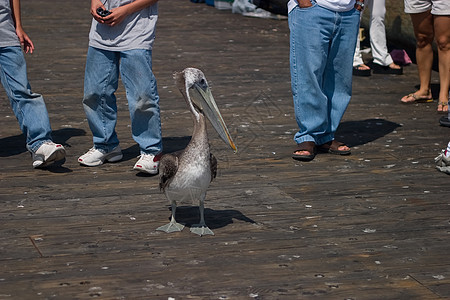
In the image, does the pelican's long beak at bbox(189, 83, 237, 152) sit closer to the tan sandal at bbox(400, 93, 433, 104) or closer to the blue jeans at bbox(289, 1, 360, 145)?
the blue jeans at bbox(289, 1, 360, 145)

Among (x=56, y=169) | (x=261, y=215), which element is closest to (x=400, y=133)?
(x=261, y=215)

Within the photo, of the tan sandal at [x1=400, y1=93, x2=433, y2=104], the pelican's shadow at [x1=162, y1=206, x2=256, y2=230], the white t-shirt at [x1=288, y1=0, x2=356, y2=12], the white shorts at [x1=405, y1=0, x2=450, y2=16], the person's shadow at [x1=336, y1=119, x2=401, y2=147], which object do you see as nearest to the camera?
the pelican's shadow at [x1=162, y1=206, x2=256, y2=230]

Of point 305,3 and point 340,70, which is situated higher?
point 305,3

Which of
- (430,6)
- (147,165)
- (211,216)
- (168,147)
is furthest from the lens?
(430,6)

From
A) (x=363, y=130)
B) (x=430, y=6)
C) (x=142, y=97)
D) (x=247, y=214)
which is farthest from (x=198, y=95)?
(x=430, y=6)

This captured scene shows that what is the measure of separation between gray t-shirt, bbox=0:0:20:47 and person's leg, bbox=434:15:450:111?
4.25 m

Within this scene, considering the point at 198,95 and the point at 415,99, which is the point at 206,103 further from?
the point at 415,99

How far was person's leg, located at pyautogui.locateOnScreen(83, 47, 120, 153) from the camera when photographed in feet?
20.6

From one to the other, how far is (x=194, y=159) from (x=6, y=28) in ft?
7.55

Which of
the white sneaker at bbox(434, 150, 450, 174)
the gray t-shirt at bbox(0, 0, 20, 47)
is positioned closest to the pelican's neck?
the gray t-shirt at bbox(0, 0, 20, 47)

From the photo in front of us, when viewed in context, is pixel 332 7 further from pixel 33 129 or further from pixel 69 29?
pixel 69 29

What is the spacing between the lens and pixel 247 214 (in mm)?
5477

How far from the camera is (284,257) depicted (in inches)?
187

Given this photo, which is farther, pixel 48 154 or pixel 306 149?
pixel 306 149
